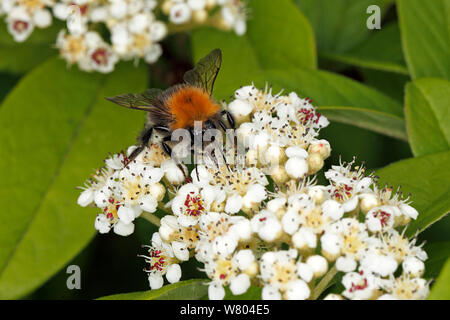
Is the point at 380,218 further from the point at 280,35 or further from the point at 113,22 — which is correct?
the point at 113,22

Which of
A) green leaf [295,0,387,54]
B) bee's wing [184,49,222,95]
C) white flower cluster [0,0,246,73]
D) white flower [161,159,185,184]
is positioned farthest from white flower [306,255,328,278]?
green leaf [295,0,387,54]

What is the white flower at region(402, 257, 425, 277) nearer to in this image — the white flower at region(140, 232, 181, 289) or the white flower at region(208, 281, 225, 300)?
the white flower at region(208, 281, 225, 300)

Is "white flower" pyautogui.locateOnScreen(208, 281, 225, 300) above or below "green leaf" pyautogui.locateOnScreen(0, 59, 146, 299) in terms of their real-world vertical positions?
below

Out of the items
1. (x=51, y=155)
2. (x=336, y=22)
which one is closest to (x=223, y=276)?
(x=51, y=155)

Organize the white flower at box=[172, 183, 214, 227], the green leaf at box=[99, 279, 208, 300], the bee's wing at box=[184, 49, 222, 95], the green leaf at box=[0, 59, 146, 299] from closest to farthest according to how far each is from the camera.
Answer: the green leaf at box=[99, 279, 208, 300] → the white flower at box=[172, 183, 214, 227] → the bee's wing at box=[184, 49, 222, 95] → the green leaf at box=[0, 59, 146, 299]

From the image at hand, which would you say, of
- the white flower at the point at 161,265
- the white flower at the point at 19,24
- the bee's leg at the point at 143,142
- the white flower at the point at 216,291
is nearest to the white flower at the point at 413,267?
the white flower at the point at 216,291

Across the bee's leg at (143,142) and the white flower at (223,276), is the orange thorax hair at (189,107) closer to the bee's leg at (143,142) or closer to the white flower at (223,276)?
the bee's leg at (143,142)

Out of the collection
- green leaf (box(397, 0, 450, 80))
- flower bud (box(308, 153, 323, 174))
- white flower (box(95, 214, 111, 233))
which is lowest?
white flower (box(95, 214, 111, 233))
